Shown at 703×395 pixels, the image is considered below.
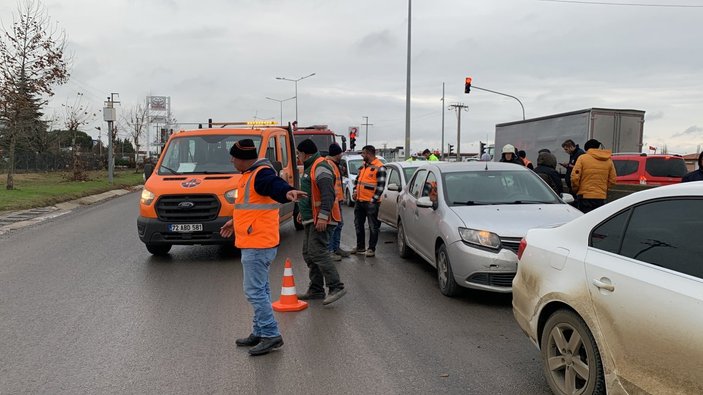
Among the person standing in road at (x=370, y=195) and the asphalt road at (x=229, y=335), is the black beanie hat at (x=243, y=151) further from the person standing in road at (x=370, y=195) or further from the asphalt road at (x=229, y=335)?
the person standing in road at (x=370, y=195)

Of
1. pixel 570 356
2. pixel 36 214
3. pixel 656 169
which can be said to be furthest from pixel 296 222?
pixel 570 356

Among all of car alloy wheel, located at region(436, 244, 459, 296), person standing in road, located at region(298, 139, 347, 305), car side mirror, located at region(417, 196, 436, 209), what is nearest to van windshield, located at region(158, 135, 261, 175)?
person standing in road, located at region(298, 139, 347, 305)

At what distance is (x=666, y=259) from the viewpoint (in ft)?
9.93

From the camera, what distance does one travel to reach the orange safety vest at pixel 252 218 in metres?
4.75

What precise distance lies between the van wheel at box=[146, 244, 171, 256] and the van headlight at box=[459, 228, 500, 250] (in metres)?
5.22

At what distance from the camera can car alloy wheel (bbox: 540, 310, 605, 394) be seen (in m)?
3.36

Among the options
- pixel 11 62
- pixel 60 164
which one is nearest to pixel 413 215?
pixel 11 62

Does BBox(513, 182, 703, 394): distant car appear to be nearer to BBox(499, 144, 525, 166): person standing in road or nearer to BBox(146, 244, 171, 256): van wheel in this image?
BBox(146, 244, 171, 256): van wheel

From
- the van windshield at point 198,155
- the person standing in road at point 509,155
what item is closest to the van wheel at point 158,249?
the van windshield at point 198,155

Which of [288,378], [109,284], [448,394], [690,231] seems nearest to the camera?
[690,231]

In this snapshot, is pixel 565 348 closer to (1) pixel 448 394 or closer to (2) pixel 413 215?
(1) pixel 448 394

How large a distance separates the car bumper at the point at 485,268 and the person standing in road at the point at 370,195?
319cm

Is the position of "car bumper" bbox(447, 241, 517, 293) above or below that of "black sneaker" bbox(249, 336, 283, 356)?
above

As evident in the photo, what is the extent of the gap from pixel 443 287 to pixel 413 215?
1.87 meters
